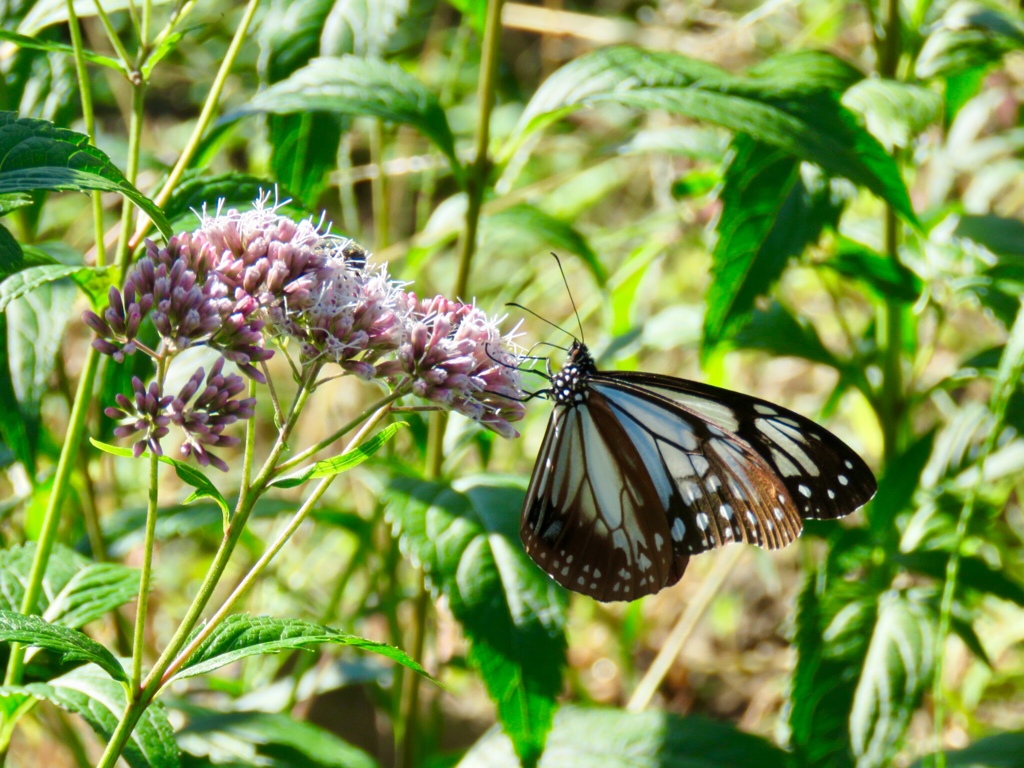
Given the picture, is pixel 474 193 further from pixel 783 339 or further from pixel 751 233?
pixel 783 339

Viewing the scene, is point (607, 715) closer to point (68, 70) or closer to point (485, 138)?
point (485, 138)

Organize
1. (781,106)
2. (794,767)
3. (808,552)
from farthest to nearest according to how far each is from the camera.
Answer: (808,552), (794,767), (781,106)

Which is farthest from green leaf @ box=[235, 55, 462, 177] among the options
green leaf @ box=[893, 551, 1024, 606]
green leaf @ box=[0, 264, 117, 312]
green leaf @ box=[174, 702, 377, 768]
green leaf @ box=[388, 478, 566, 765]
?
green leaf @ box=[893, 551, 1024, 606]

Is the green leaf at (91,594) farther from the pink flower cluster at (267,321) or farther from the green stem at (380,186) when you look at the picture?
the green stem at (380,186)

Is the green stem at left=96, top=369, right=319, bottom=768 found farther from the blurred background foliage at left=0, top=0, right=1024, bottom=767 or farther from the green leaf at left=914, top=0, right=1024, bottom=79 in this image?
the green leaf at left=914, top=0, right=1024, bottom=79

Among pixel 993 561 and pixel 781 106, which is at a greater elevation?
pixel 781 106

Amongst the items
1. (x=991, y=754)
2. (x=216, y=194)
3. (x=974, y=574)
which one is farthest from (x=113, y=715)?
(x=991, y=754)

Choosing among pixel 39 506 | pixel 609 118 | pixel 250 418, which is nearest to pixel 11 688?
pixel 250 418
